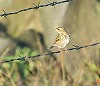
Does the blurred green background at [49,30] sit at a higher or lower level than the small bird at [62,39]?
higher

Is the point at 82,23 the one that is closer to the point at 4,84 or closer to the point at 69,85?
the point at 69,85

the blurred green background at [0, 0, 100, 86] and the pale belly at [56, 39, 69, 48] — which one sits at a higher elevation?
the blurred green background at [0, 0, 100, 86]

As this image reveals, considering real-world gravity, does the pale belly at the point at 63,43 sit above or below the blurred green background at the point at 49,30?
below

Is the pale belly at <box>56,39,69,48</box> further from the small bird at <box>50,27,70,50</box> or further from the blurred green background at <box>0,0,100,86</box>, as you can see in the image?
the blurred green background at <box>0,0,100,86</box>

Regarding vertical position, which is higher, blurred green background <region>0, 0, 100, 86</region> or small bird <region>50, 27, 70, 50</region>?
blurred green background <region>0, 0, 100, 86</region>

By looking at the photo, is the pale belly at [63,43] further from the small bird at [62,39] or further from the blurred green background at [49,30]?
the blurred green background at [49,30]

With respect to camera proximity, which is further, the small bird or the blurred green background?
the blurred green background

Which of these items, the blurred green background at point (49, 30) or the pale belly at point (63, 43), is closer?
the pale belly at point (63, 43)

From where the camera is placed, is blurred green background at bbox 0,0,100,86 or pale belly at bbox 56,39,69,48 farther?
Answer: blurred green background at bbox 0,0,100,86

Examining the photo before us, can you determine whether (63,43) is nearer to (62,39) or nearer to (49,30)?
(62,39)

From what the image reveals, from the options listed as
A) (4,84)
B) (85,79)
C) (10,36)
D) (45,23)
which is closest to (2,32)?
(10,36)

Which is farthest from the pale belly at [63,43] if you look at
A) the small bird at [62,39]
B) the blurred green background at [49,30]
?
the blurred green background at [49,30]

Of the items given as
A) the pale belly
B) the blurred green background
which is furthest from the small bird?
the blurred green background

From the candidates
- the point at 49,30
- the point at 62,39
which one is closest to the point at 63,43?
the point at 62,39
